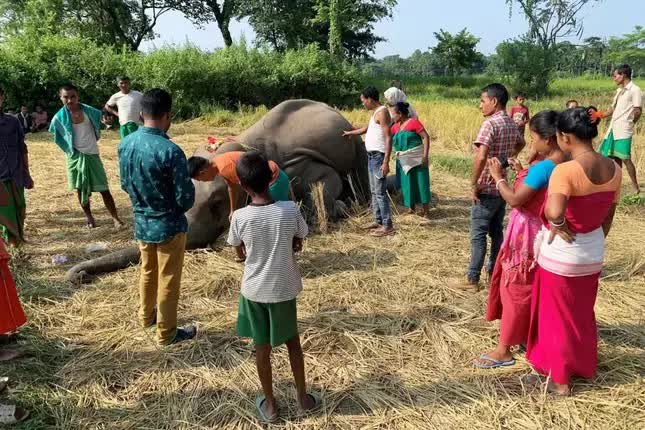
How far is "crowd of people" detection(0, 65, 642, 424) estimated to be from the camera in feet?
8.46

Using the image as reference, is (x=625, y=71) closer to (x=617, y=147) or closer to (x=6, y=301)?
(x=617, y=147)

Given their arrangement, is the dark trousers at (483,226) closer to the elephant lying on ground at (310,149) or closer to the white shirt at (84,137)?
the elephant lying on ground at (310,149)

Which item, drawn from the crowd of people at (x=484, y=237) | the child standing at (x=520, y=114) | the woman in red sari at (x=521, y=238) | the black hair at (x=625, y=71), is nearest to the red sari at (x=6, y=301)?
the crowd of people at (x=484, y=237)

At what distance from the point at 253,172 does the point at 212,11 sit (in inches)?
1343

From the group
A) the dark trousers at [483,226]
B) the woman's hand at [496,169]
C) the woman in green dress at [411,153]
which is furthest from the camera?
the woman in green dress at [411,153]

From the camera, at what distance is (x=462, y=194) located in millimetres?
7770

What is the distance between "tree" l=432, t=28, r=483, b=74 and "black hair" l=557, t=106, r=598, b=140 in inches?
1496

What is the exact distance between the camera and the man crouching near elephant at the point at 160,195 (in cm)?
325

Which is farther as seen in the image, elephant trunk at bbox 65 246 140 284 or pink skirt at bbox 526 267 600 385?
elephant trunk at bbox 65 246 140 284

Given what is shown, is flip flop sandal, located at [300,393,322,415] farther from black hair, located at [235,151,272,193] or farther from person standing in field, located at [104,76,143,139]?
person standing in field, located at [104,76,143,139]

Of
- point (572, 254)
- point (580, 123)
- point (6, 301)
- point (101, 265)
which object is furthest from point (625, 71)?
point (6, 301)

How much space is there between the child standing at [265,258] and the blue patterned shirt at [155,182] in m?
0.86

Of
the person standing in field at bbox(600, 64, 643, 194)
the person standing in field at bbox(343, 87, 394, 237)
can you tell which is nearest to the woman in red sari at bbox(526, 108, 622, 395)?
the person standing in field at bbox(343, 87, 394, 237)

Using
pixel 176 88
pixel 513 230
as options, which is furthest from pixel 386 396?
pixel 176 88
